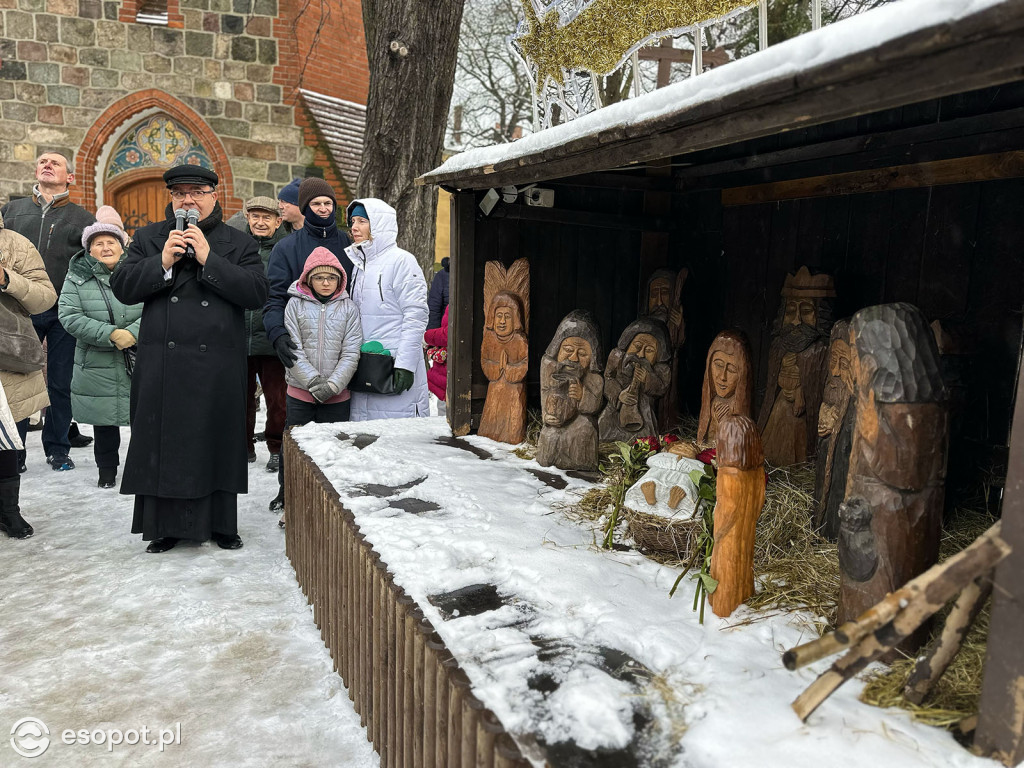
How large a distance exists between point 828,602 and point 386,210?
10.4 feet

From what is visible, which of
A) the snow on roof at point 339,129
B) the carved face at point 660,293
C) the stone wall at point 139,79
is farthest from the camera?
the snow on roof at point 339,129

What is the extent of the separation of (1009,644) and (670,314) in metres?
2.63

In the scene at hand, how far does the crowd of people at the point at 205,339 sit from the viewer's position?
141 inches

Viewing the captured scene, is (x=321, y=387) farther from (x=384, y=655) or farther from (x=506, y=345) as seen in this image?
(x=384, y=655)

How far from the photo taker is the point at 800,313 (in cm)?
313

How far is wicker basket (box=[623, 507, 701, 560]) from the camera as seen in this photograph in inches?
93.7

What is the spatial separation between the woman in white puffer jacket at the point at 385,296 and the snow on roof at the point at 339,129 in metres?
5.72

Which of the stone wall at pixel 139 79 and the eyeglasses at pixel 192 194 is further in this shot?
the stone wall at pixel 139 79

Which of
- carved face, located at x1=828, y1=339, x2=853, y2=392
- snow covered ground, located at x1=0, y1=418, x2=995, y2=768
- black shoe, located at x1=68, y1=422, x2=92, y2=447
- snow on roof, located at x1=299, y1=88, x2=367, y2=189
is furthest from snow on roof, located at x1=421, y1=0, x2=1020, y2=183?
snow on roof, located at x1=299, y1=88, x2=367, y2=189

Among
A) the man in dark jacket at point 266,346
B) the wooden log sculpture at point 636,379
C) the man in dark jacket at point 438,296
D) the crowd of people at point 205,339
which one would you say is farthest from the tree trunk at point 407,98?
the wooden log sculpture at point 636,379

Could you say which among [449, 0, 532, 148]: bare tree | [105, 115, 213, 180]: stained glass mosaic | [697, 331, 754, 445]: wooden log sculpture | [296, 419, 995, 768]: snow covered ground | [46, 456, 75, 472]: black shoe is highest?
[449, 0, 532, 148]: bare tree

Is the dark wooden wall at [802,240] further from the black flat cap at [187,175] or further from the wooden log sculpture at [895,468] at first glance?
the black flat cap at [187,175]

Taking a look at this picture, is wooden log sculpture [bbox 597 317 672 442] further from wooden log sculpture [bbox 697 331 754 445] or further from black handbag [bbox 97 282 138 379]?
black handbag [bbox 97 282 138 379]

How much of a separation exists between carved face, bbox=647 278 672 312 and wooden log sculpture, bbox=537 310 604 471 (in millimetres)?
719
